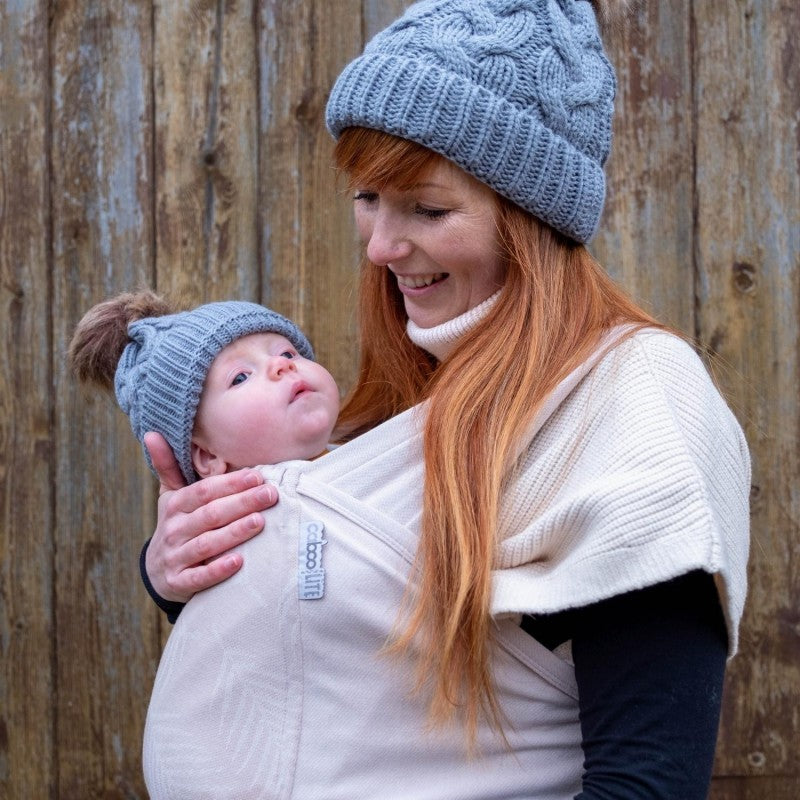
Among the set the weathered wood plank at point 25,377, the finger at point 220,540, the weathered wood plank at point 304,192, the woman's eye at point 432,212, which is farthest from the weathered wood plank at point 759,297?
the weathered wood plank at point 25,377

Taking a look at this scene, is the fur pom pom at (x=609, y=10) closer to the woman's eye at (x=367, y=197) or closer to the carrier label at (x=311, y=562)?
the woman's eye at (x=367, y=197)

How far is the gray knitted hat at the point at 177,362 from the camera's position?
1.60 m

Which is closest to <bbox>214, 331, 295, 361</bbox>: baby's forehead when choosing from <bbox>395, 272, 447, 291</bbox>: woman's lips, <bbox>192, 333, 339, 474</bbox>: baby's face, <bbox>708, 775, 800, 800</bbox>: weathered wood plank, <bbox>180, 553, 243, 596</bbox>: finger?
<bbox>192, 333, 339, 474</bbox>: baby's face

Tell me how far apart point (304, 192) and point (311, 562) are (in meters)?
1.33

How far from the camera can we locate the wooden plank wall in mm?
2387

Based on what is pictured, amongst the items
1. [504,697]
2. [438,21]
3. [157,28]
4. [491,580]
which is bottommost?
[504,697]

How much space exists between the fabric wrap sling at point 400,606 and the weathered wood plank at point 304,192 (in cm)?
110

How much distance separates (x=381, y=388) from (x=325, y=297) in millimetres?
620

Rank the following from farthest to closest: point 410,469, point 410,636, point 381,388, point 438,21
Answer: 1. point 381,388
2. point 438,21
3. point 410,469
4. point 410,636

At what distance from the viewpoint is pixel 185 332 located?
1637mm

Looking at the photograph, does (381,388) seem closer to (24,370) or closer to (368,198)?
(368,198)

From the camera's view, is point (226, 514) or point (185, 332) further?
point (185, 332)

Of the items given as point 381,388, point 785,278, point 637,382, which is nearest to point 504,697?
point 637,382

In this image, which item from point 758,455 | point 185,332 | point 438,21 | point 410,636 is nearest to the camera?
point 410,636
